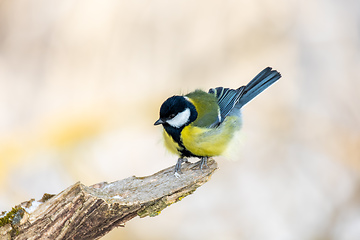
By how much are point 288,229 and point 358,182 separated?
641mm

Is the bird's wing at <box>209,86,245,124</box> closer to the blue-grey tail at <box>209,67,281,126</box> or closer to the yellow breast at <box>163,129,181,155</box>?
the blue-grey tail at <box>209,67,281,126</box>

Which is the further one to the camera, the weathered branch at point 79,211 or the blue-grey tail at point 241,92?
the blue-grey tail at point 241,92

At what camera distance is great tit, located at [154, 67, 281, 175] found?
2.59 meters

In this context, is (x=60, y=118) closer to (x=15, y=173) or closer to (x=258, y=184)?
(x=15, y=173)

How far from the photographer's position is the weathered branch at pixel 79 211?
1769 millimetres

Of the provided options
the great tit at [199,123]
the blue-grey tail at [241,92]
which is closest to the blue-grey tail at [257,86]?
the blue-grey tail at [241,92]

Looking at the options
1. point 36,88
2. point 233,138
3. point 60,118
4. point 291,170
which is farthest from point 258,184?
point 36,88

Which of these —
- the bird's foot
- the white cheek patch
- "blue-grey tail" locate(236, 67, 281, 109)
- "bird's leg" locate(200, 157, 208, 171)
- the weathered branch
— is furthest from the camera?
"blue-grey tail" locate(236, 67, 281, 109)

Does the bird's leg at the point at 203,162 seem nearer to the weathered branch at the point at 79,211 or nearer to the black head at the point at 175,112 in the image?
the black head at the point at 175,112

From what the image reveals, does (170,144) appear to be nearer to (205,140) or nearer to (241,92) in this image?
(205,140)

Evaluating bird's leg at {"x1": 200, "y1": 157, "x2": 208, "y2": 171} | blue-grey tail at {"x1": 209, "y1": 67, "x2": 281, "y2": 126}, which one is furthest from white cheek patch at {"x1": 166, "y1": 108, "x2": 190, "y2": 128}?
blue-grey tail at {"x1": 209, "y1": 67, "x2": 281, "y2": 126}

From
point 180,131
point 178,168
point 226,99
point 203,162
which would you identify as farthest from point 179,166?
point 226,99

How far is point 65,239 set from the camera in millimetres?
1826

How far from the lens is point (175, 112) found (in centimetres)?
258
